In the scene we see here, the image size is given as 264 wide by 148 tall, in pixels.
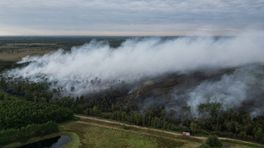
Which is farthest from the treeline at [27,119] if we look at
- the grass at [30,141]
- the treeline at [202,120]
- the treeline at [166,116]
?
the treeline at [202,120]

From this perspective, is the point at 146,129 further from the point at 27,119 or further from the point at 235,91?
the point at 235,91

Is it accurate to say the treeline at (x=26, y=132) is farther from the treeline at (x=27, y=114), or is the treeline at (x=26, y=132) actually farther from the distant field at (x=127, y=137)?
the distant field at (x=127, y=137)

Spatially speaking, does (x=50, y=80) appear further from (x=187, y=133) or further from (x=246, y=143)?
(x=246, y=143)

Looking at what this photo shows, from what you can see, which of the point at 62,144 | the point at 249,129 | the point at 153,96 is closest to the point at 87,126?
the point at 62,144

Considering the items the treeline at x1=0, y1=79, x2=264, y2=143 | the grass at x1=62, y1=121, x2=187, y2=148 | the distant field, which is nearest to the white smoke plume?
the treeline at x1=0, y1=79, x2=264, y2=143

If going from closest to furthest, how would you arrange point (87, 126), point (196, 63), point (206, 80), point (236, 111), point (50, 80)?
point (87, 126), point (236, 111), point (206, 80), point (50, 80), point (196, 63)

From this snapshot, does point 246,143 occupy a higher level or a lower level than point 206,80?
→ lower

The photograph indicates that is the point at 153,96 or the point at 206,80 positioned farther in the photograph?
the point at 206,80

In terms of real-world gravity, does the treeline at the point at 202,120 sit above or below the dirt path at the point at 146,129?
above
